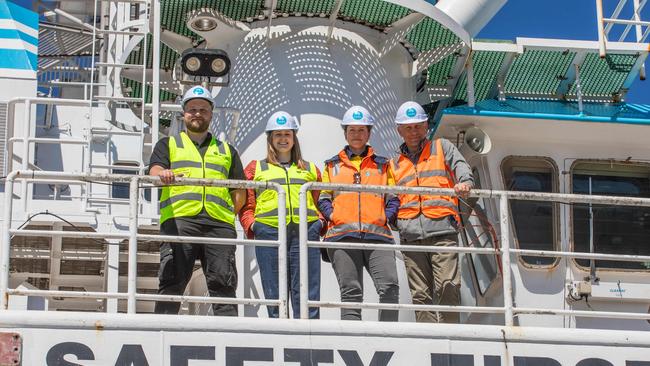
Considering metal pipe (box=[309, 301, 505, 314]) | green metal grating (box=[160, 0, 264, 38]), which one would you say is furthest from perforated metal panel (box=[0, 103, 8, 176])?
metal pipe (box=[309, 301, 505, 314])

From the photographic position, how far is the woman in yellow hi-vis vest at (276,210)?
9.61m

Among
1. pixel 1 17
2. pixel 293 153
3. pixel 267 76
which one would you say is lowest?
pixel 293 153

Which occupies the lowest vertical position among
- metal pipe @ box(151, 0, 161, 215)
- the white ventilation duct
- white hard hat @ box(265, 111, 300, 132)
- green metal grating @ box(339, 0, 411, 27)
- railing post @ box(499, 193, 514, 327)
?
railing post @ box(499, 193, 514, 327)

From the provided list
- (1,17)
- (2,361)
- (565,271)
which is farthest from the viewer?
(1,17)

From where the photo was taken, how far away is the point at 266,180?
9812mm

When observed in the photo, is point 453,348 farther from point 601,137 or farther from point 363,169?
point 601,137

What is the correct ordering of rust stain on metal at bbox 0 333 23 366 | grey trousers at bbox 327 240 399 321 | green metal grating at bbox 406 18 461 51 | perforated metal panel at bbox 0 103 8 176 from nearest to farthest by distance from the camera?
rust stain on metal at bbox 0 333 23 366, grey trousers at bbox 327 240 399 321, green metal grating at bbox 406 18 461 51, perforated metal panel at bbox 0 103 8 176

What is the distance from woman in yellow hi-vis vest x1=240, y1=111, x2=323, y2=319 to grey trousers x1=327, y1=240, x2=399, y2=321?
0.27m

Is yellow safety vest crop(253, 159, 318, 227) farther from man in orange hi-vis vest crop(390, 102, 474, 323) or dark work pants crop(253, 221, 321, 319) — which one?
man in orange hi-vis vest crop(390, 102, 474, 323)

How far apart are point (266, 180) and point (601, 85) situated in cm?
533

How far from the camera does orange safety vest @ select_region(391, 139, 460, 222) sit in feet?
32.3

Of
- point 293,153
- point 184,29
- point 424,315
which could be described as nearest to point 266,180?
point 293,153

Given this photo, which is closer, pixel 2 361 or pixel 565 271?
pixel 2 361

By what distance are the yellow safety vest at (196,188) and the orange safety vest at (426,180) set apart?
1447mm
